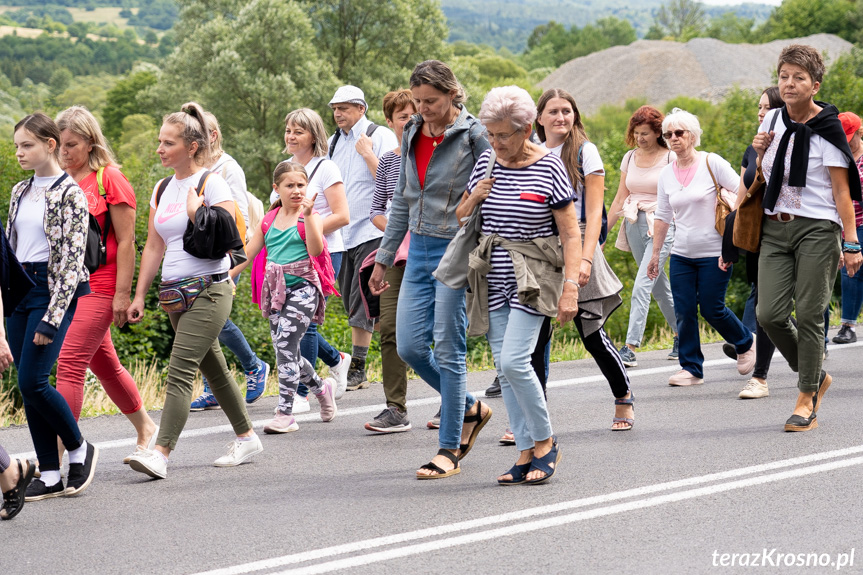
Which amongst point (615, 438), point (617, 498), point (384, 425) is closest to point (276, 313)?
point (384, 425)

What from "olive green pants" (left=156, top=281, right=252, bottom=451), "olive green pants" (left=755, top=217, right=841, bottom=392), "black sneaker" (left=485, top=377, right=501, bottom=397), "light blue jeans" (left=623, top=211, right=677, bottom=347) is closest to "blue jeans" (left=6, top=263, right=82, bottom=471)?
"olive green pants" (left=156, top=281, right=252, bottom=451)

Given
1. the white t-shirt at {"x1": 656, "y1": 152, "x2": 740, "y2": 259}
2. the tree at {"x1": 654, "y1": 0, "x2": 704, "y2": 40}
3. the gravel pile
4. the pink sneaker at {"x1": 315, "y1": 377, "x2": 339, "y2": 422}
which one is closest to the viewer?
the pink sneaker at {"x1": 315, "y1": 377, "x2": 339, "y2": 422}

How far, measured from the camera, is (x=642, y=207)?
28.7 ft

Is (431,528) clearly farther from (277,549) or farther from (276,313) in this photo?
(276,313)

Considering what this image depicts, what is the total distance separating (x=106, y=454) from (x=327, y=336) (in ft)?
27.1

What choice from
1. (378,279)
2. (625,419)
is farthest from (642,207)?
(378,279)

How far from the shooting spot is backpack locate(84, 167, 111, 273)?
5156 millimetres

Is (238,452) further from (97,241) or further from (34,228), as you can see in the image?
(34,228)

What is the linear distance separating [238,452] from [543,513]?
6.13ft

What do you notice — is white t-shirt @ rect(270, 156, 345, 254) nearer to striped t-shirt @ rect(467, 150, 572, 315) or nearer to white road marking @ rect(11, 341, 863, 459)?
white road marking @ rect(11, 341, 863, 459)

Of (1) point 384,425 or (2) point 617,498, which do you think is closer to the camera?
(2) point 617,498

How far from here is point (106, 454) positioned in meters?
5.95

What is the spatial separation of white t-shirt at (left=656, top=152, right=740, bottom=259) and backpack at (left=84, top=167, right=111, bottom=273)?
4101mm

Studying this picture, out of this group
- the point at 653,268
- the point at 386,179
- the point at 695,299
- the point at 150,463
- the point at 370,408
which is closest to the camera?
the point at 150,463
